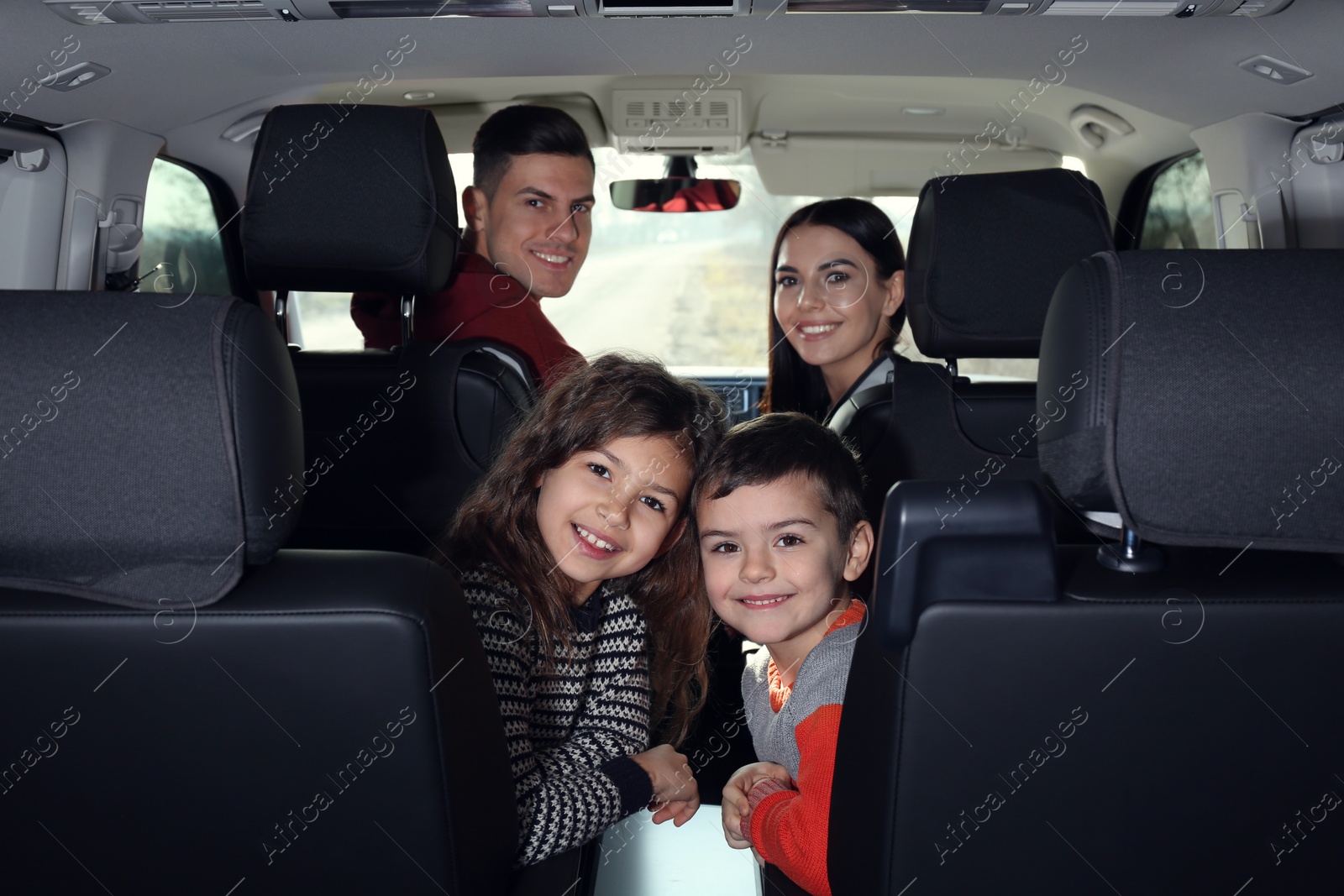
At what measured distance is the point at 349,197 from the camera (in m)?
1.79

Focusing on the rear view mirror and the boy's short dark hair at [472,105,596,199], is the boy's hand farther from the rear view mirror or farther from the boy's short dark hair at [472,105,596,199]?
the rear view mirror

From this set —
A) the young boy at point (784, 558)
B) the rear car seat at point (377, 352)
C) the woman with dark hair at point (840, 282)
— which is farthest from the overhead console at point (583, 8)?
the young boy at point (784, 558)

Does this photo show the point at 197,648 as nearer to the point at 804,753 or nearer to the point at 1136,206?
the point at 804,753

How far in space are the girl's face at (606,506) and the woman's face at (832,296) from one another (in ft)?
3.16

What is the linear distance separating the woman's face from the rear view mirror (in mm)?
883

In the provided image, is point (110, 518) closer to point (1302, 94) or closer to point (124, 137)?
point (124, 137)

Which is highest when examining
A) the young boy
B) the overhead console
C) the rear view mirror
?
the overhead console

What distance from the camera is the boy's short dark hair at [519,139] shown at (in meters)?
2.54

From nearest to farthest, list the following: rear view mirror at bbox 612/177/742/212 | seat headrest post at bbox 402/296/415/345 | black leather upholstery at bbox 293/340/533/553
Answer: black leather upholstery at bbox 293/340/533/553
seat headrest post at bbox 402/296/415/345
rear view mirror at bbox 612/177/742/212

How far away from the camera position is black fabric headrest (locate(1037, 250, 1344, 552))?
0.97 m

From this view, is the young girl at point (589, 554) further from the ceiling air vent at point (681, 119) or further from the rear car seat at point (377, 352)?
the ceiling air vent at point (681, 119)

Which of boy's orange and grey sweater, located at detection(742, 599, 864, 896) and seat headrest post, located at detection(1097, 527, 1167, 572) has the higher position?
seat headrest post, located at detection(1097, 527, 1167, 572)

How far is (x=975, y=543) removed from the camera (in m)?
1.02

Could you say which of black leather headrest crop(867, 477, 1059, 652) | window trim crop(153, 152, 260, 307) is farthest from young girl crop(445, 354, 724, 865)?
window trim crop(153, 152, 260, 307)
